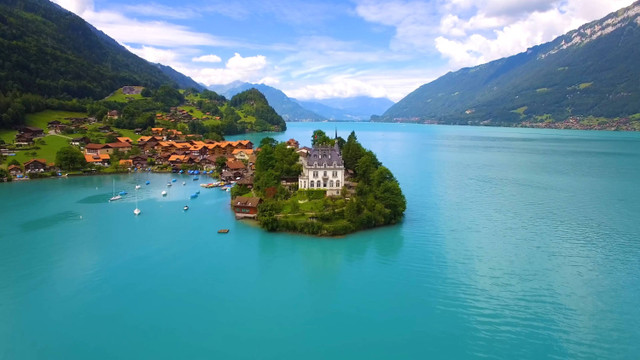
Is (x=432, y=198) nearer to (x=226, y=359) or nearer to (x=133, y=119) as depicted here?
(x=226, y=359)

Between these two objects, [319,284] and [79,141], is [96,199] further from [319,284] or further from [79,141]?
[319,284]

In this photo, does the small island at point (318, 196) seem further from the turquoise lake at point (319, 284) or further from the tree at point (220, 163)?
the tree at point (220, 163)

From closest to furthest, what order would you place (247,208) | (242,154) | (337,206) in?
(337,206)
(247,208)
(242,154)

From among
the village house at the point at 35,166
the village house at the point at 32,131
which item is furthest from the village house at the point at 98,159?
the village house at the point at 32,131

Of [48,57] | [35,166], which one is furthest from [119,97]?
[35,166]

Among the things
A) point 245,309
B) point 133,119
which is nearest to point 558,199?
point 245,309

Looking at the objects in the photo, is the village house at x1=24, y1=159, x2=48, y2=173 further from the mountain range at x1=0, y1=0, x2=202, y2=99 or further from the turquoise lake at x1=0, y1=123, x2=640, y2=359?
the mountain range at x1=0, y1=0, x2=202, y2=99

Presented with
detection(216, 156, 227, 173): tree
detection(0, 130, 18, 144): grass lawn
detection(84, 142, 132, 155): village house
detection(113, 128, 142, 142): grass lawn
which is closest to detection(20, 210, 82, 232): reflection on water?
detection(216, 156, 227, 173): tree
